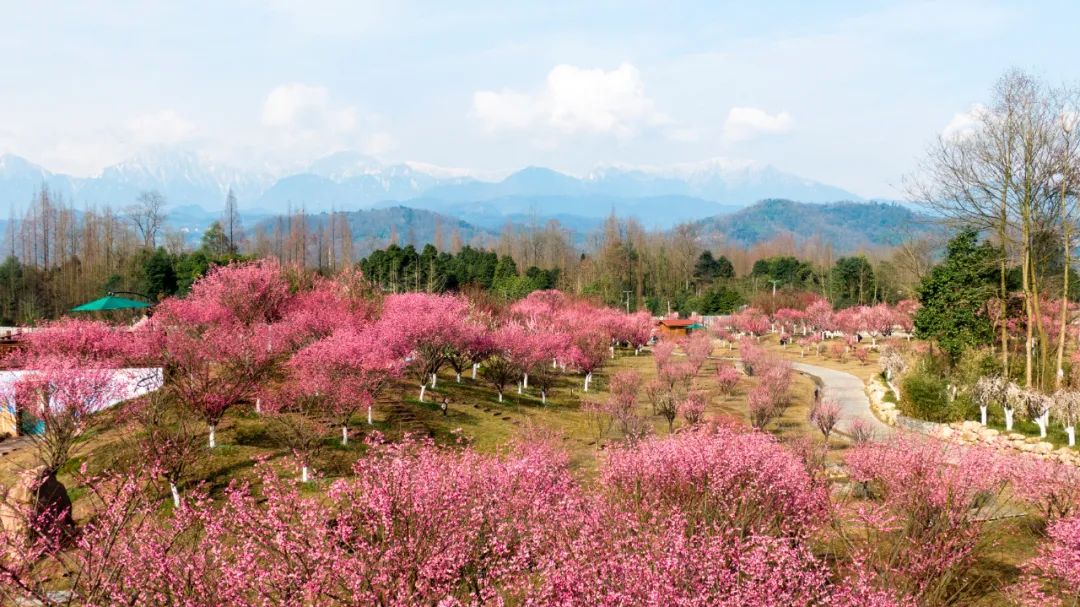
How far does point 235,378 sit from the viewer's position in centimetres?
2334

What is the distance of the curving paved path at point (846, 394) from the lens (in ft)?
97.2

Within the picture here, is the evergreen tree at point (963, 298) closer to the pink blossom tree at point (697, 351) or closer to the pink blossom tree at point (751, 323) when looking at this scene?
the pink blossom tree at point (697, 351)

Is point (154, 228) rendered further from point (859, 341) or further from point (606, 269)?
point (859, 341)

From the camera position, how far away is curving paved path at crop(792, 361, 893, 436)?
1166 inches

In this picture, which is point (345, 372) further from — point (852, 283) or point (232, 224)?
point (232, 224)

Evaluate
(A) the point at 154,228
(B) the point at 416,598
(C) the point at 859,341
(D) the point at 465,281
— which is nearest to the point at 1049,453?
(B) the point at 416,598

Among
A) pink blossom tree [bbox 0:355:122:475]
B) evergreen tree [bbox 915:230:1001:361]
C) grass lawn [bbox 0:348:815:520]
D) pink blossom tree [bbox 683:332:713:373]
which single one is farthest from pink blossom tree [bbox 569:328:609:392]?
pink blossom tree [bbox 0:355:122:475]

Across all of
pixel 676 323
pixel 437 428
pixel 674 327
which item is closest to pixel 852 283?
pixel 676 323

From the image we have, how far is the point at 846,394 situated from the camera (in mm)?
38188

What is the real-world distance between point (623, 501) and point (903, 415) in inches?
922

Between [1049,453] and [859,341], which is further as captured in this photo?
[859,341]

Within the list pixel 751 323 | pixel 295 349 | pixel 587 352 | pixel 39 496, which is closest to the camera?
pixel 39 496

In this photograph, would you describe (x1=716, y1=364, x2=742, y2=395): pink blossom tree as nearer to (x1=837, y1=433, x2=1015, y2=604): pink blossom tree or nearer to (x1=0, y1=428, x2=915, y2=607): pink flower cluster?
(x1=837, y1=433, x2=1015, y2=604): pink blossom tree

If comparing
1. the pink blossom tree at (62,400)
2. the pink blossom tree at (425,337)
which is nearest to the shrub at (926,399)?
the pink blossom tree at (425,337)
